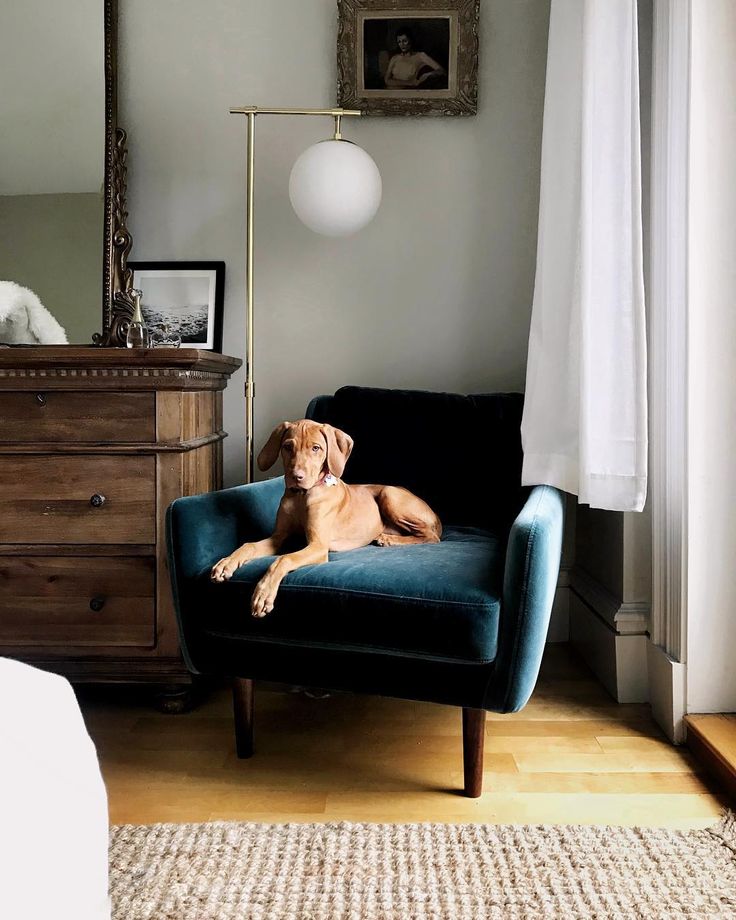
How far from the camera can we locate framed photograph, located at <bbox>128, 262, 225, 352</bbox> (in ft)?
9.07

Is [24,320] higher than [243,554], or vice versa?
[24,320]

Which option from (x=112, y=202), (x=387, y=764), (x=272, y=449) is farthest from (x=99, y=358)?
(x=387, y=764)

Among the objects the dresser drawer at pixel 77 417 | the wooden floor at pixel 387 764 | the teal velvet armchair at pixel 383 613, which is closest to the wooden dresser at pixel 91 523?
the dresser drawer at pixel 77 417

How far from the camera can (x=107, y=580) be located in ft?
7.32

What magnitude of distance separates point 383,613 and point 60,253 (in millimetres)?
1761

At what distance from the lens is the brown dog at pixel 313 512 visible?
1.83 meters

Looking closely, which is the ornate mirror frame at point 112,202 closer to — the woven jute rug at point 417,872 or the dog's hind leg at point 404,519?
the dog's hind leg at point 404,519

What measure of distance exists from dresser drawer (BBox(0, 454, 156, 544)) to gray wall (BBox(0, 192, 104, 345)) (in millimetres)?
598

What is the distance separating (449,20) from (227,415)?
5.10 feet

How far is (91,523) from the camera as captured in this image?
2.23m

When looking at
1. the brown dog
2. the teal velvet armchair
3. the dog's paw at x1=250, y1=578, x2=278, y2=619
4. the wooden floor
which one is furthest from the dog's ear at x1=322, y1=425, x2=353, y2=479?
the wooden floor

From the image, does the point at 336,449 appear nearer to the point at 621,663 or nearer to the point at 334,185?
the point at 334,185

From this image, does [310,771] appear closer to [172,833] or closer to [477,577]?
[172,833]

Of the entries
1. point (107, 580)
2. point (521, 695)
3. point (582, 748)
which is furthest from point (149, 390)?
point (582, 748)
